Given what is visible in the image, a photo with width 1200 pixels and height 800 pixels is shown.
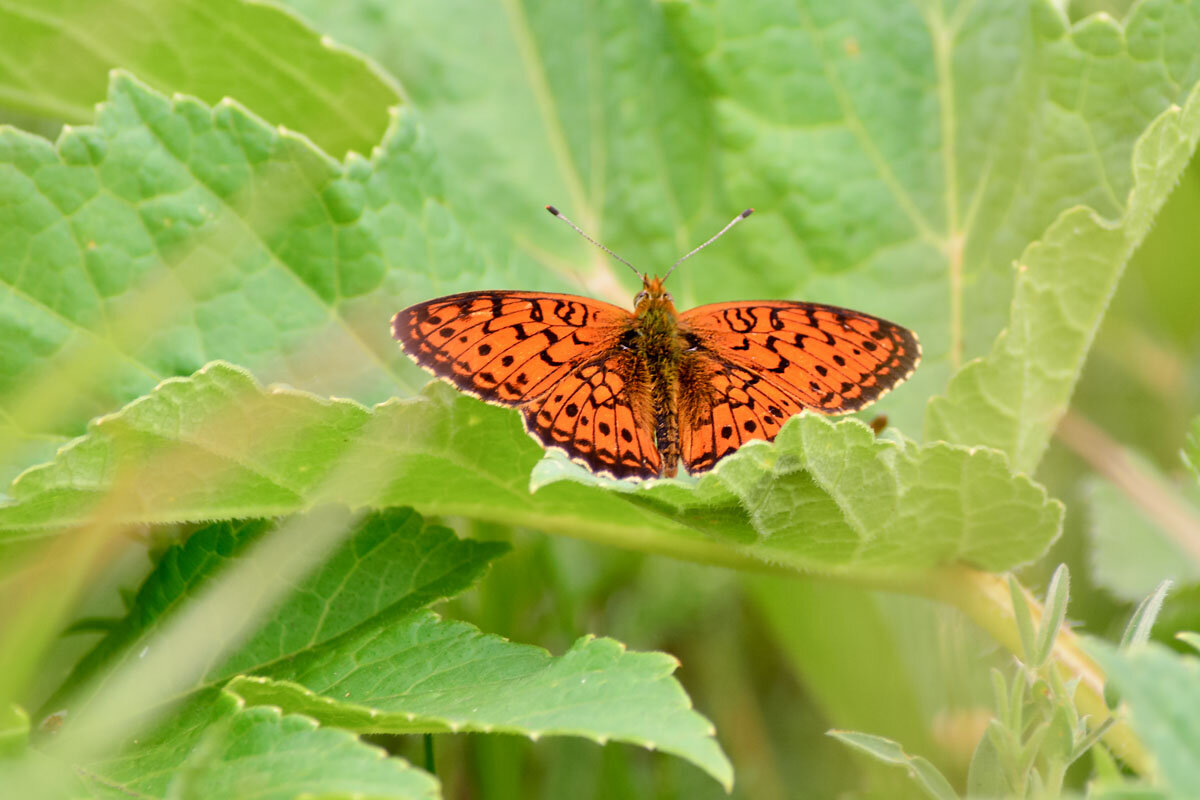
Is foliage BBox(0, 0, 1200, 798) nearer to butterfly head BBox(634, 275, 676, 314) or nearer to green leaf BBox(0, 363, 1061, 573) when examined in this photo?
green leaf BBox(0, 363, 1061, 573)

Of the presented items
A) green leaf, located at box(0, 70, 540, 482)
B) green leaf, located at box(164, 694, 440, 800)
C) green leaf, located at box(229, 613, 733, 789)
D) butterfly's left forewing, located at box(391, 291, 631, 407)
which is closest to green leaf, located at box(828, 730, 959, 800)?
green leaf, located at box(229, 613, 733, 789)

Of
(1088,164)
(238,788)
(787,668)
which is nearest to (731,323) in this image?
(1088,164)

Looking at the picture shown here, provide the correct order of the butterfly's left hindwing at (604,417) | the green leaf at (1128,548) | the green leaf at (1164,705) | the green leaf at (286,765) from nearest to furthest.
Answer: the green leaf at (1164,705) < the green leaf at (286,765) < the butterfly's left hindwing at (604,417) < the green leaf at (1128,548)

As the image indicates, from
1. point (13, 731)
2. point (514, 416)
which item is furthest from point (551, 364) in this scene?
point (13, 731)

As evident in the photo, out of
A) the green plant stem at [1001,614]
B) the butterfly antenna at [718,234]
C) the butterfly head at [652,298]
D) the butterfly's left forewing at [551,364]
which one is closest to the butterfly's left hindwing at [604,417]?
the butterfly's left forewing at [551,364]

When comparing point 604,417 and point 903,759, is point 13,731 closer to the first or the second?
point 903,759

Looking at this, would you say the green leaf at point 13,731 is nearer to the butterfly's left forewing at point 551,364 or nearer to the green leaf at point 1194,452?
the butterfly's left forewing at point 551,364

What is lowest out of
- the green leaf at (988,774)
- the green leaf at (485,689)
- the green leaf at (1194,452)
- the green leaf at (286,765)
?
the green leaf at (286,765)
